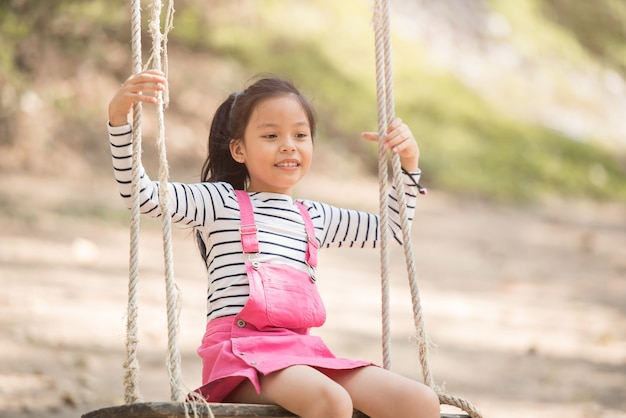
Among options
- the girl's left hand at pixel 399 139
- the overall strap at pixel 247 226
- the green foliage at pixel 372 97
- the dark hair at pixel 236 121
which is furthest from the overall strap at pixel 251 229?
the green foliage at pixel 372 97

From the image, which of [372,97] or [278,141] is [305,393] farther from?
[372,97]

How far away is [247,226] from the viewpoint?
6.95 ft

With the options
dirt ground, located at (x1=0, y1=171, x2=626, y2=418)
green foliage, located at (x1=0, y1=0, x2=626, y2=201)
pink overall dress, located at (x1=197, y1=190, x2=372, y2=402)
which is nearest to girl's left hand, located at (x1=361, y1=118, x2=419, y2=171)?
pink overall dress, located at (x1=197, y1=190, x2=372, y2=402)

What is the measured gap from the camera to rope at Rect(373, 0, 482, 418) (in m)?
2.15

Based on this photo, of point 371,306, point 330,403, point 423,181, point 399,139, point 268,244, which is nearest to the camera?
point 330,403

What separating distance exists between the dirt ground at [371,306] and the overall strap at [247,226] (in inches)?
45.0

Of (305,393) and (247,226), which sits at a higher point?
(247,226)

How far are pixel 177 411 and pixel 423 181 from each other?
248 inches

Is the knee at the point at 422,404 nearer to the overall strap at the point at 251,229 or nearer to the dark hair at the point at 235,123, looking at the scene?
the overall strap at the point at 251,229

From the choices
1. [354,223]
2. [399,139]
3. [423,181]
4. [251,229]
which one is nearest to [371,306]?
[354,223]

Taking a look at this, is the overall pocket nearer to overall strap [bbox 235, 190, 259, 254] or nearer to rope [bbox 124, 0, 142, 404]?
overall strap [bbox 235, 190, 259, 254]

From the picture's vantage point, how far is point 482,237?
6.66 metres

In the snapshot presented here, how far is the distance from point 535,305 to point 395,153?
10.1ft

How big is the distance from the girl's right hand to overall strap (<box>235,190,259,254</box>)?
34 centimetres
